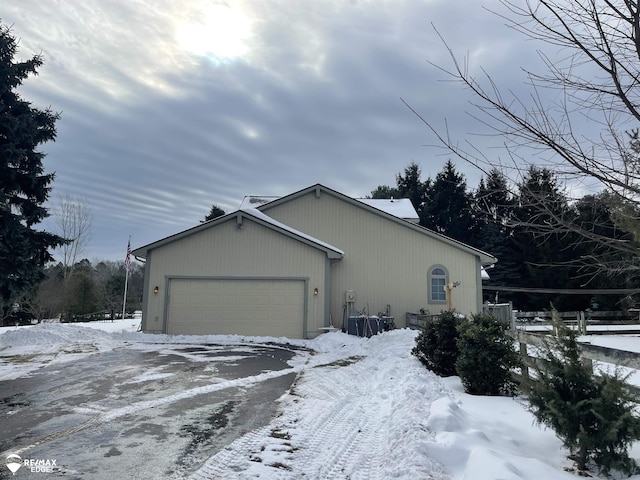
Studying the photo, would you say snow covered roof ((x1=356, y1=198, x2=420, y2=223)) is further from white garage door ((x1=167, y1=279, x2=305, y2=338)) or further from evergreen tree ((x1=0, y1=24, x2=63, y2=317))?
evergreen tree ((x1=0, y1=24, x2=63, y2=317))

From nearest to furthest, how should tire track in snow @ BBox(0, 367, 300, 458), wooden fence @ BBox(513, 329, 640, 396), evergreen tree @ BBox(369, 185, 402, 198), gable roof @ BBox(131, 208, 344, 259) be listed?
wooden fence @ BBox(513, 329, 640, 396)
tire track in snow @ BBox(0, 367, 300, 458)
gable roof @ BBox(131, 208, 344, 259)
evergreen tree @ BBox(369, 185, 402, 198)

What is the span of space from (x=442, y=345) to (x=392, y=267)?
9.84m

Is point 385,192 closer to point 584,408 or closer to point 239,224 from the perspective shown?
point 239,224

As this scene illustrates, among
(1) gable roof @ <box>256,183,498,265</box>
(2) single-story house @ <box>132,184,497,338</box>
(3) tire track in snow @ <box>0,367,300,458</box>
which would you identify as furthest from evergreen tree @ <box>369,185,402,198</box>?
(3) tire track in snow @ <box>0,367,300,458</box>

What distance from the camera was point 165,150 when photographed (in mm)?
20469

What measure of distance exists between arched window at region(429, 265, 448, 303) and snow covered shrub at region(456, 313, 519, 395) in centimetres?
1122

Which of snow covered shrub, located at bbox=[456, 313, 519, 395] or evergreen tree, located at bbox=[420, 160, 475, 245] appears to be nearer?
snow covered shrub, located at bbox=[456, 313, 519, 395]

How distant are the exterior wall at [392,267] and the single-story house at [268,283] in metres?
0.04

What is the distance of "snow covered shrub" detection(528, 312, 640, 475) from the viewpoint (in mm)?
3143

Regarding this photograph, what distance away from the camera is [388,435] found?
14.8 ft

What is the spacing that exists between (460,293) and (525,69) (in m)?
14.9

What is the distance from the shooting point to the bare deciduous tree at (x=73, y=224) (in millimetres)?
33562

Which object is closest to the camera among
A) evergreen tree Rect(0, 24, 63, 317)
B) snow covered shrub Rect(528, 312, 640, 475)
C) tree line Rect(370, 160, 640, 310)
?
snow covered shrub Rect(528, 312, 640, 475)

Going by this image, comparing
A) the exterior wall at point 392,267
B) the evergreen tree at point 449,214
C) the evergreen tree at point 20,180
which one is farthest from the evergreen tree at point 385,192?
the evergreen tree at point 20,180
